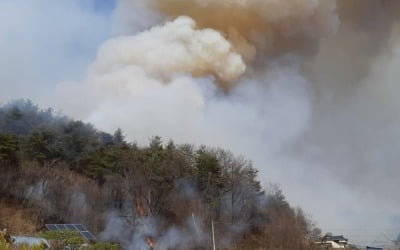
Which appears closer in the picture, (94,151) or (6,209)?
(6,209)

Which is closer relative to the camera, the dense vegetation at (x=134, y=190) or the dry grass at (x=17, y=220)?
the dry grass at (x=17, y=220)

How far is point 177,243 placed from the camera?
35.1 metres

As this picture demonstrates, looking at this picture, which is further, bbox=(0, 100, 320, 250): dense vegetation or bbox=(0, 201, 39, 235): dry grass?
bbox=(0, 100, 320, 250): dense vegetation

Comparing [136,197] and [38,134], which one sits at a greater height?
[38,134]

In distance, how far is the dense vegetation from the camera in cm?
3353

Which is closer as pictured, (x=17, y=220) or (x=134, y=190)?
(x=17, y=220)

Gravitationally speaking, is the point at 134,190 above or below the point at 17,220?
above

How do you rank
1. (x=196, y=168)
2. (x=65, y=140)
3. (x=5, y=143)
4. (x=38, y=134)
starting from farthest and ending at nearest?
(x=196, y=168), (x=65, y=140), (x=38, y=134), (x=5, y=143)

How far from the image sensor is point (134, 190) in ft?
118

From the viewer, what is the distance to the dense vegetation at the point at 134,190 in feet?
110

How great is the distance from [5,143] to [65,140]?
6.13 meters

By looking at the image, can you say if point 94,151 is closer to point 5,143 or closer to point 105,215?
point 105,215

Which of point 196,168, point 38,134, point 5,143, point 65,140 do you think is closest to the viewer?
point 5,143

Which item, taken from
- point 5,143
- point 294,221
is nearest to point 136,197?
point 5,143
